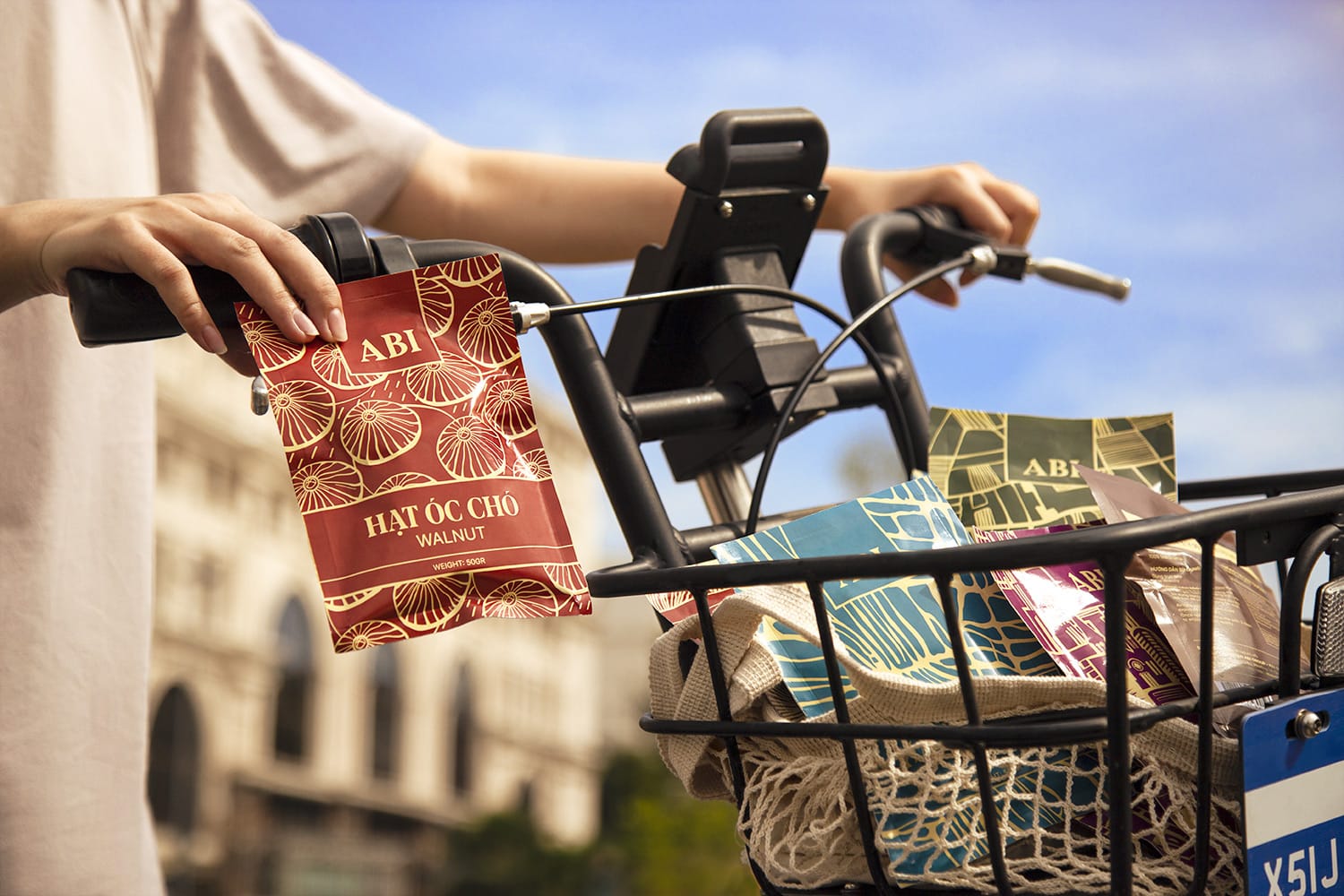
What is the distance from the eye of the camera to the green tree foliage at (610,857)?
79.6ft

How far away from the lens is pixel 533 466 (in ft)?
1.81

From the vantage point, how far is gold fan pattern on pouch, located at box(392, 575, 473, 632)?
1.65 feet

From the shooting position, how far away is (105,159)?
3.17 feet

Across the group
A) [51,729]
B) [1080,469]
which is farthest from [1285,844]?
[51,729]

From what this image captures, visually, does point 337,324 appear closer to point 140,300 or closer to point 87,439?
point 140,300

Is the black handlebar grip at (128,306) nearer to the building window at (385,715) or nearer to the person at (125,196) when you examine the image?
the person at (125,196)

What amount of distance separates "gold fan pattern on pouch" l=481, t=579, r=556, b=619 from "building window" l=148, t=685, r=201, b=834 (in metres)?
27.0

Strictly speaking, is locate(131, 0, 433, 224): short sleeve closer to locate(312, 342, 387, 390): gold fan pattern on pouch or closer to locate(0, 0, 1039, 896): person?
locate(0, 0, 1039, 896): person

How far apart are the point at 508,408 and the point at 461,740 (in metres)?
35.8

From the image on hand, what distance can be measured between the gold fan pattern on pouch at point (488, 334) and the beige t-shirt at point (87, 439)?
490mm

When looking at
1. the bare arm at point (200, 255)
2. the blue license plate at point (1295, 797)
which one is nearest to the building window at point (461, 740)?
the bare arm at point (200, 255)

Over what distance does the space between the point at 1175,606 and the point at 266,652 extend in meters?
29.3

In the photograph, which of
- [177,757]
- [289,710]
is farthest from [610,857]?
[177,757]

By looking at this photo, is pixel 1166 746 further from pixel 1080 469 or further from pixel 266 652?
pixel 266 652
